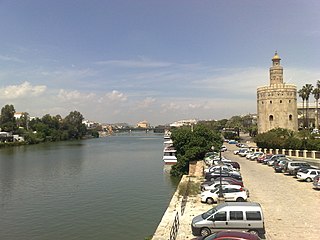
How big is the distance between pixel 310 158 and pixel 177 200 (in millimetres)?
26048

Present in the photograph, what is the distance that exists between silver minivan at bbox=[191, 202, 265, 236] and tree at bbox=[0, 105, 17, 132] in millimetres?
126060

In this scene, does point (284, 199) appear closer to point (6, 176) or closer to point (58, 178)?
point (58, 178)

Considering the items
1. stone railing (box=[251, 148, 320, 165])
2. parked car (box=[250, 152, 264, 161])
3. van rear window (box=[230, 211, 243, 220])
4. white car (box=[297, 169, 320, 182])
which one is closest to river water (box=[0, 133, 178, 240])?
van rear window (box=[230, 211, 243, 220])

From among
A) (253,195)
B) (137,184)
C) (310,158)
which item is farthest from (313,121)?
(253,195)

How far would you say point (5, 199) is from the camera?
33.2 m

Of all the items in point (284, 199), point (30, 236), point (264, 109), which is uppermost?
point (264, 109)

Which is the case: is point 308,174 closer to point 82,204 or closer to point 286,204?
point 286,204

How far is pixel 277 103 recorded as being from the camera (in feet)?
269

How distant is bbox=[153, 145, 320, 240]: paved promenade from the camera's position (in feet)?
53.2

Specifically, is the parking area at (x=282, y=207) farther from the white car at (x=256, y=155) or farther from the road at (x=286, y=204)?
the white car at (x=256, y=155)

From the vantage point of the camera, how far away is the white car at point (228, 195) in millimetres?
21698

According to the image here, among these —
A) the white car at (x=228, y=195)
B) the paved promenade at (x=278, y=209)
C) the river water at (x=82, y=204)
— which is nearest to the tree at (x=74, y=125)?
the river water at (x=82, y=204)

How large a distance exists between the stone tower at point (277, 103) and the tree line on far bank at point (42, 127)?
87.0 metres

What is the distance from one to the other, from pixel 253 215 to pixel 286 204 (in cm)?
731
